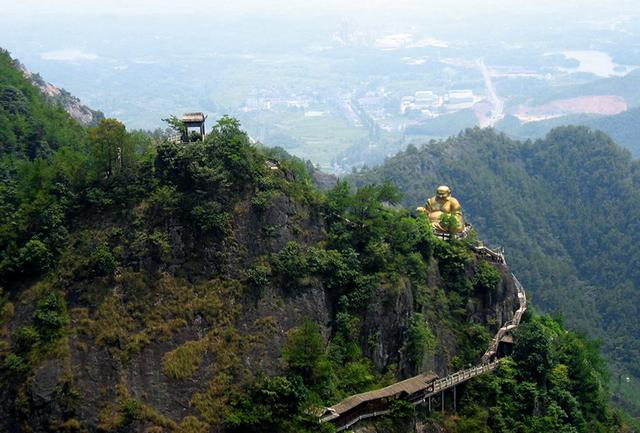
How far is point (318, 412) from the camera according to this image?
2838 cm

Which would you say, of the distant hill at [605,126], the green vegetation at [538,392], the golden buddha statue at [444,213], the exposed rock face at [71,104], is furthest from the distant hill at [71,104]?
the distant hill at [605,126]

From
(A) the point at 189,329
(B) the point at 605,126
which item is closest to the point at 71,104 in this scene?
(A) the point at 189,329

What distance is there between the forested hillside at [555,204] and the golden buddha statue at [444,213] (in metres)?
37.1

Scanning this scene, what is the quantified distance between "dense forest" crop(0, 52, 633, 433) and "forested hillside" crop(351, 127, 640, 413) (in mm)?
41676

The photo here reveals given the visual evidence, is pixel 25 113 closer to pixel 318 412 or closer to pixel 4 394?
pixel 4 394

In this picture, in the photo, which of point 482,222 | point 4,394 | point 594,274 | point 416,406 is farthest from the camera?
point 482,222

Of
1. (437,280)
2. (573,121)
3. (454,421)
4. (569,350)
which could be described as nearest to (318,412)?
(454,421)

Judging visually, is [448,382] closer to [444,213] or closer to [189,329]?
[444,213]

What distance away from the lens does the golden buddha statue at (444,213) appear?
39812mm

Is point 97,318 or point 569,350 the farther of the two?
point 569,350

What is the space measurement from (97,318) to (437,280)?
568 inches

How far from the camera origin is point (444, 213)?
41.4m

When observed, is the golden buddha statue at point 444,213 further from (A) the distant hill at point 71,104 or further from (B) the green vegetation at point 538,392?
(A) the distant hill at point 71,104

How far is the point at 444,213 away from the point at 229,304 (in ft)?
46.9
